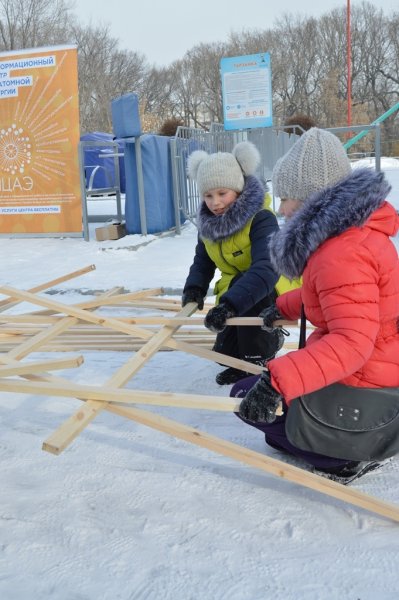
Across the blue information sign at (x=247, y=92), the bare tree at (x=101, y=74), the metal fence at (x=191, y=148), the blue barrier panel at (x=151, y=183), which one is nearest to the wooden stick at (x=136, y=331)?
the blue barrier panel at (x=151, y=183)

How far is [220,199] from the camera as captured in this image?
9.54ft

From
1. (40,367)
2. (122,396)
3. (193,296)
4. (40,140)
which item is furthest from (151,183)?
(122,396)

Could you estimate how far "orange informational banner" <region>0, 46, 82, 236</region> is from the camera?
7.77m

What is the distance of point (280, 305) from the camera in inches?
91.7

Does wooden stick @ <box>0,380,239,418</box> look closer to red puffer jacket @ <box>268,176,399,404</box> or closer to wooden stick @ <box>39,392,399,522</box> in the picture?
wooden stick @ <box>39,392,399,522</box>

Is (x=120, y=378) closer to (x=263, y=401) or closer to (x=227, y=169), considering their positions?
(x=263, y=401)

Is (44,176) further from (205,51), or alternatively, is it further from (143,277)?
(205,51)

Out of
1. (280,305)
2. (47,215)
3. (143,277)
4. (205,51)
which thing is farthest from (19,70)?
(205,51)

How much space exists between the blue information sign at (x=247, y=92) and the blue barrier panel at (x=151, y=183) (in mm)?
1822

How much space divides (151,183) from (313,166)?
6.35 meters

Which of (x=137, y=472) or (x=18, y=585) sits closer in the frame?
(x=18, y=585)

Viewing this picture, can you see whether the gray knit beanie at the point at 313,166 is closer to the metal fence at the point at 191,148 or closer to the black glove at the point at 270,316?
the black glove at the point at 270,316

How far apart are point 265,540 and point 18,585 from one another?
2.14 feet

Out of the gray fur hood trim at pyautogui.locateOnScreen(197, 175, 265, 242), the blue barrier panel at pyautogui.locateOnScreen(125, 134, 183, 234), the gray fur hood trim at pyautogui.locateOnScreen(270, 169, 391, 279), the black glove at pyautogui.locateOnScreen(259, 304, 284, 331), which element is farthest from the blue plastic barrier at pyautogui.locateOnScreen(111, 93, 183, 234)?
the gray fur hood trim at pyautogui.locateOnScreen(270, 169, 391, 279)
